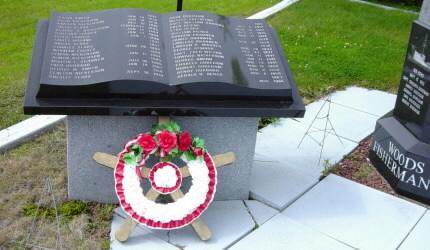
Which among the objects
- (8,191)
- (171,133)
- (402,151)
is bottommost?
(8,191)

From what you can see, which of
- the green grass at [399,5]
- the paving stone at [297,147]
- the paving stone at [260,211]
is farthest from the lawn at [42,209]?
the green grass at [399,5]

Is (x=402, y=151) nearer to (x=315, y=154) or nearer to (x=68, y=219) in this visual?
(x=315, y=154)

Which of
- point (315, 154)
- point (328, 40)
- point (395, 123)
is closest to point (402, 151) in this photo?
point (395, 123)

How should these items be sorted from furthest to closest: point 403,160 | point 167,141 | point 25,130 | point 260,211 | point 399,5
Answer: point 399,5 → point 25,130 → point 403,160 → point 260,211 → point 167,141

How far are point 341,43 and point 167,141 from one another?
4574 millimetres

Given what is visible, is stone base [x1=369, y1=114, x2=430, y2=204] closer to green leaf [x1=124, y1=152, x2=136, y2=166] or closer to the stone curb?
green leaf [x1=124, y1=152, x2=136, y2=166]

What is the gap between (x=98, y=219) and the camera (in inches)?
145

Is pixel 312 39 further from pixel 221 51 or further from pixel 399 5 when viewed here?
pixel 221 51

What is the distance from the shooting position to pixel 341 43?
24.2 ft

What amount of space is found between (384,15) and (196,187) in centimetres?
638

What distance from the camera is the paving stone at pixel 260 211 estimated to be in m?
3.78

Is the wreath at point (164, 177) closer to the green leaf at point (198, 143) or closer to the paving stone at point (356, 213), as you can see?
the green leaf at point (198, 143)

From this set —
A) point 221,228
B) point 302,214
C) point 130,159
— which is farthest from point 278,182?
point 130,159

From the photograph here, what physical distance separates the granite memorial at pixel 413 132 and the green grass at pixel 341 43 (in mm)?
1435
